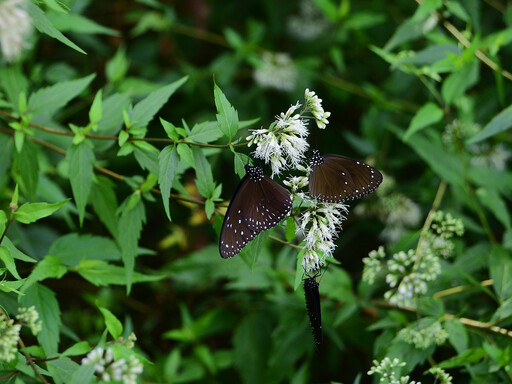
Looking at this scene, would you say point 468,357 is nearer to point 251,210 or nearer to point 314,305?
point 314,305

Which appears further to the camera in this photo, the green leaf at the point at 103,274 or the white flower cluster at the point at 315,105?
the green leaf at the point at 103,274

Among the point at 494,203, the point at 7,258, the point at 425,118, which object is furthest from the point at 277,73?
the point at 7,258

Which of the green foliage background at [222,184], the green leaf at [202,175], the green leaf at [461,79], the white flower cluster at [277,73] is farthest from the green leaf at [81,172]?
the white flower cluster at [277,73]

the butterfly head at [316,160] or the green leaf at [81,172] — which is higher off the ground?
the butterfly head at [316,160]

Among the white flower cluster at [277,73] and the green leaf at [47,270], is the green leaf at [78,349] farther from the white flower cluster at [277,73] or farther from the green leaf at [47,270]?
the white flower cluster at [277,73]

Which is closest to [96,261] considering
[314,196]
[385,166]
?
[314,196]

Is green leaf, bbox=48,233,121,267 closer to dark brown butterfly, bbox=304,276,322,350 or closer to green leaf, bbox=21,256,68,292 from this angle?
green leaf, bbox=21,256,68,292
